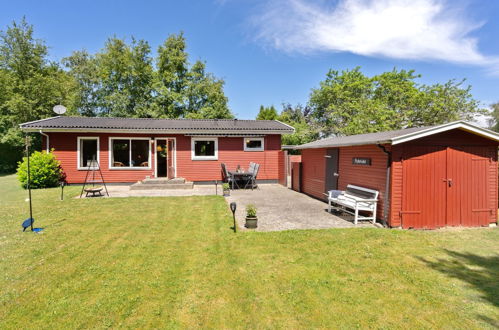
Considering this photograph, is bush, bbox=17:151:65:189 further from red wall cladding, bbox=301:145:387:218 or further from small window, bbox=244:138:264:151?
red wall cladding, bbox=301:145:387:218

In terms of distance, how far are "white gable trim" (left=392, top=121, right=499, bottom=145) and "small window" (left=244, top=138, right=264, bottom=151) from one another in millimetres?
8943

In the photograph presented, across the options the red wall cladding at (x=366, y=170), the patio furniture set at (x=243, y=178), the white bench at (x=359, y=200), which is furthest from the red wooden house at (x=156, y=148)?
the white bench at (x=359, y=200)

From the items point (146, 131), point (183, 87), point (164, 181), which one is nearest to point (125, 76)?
point (183, 87)

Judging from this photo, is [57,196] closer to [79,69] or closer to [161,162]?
[161,162]

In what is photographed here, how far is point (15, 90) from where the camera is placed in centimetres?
2252

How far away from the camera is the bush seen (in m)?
11.4

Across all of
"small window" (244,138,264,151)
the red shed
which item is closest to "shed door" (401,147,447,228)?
the red shed

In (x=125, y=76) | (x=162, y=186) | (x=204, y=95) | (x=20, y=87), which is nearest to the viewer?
(x=162, y=186)

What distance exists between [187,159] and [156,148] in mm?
1691

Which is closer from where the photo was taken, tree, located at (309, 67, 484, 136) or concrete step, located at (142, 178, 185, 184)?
concrete step, located at (142, 178, 185, 184)

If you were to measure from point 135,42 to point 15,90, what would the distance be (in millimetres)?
11768

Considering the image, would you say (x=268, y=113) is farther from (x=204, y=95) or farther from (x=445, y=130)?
(x=445, y=130)

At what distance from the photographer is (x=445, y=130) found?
232 inches

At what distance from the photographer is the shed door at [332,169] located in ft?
28.1
